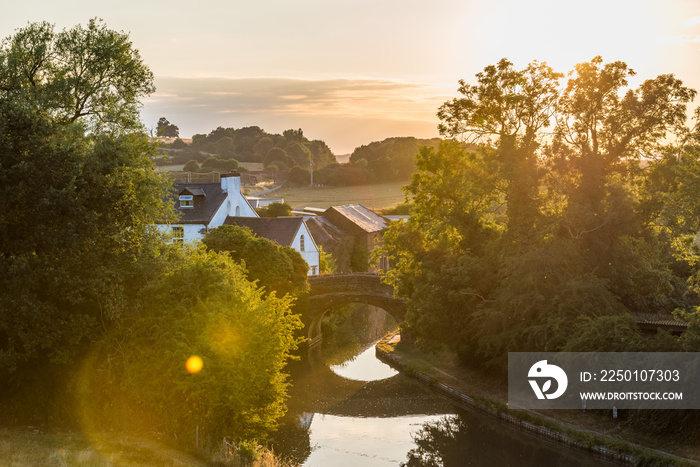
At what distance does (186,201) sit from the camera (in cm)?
4947

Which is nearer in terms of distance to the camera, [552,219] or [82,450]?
[82,450]

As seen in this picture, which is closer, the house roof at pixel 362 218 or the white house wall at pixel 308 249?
the white house wall at pixel 308 249

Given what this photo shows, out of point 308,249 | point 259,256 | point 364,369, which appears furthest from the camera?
point 308,249

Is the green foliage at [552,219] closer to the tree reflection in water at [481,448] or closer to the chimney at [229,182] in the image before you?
the tree reflection in water at [481,448]

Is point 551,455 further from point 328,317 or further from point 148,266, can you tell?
point 328,317

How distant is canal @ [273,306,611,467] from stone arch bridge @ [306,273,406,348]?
4.33 meters

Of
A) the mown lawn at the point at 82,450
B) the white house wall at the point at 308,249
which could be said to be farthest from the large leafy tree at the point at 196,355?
the white house wall at the point at 308,249

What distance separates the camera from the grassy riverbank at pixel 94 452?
17256 mm

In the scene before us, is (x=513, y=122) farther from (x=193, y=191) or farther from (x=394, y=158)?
(x=394, y=158)

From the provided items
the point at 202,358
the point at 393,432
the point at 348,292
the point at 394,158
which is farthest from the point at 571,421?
the point at 394,158

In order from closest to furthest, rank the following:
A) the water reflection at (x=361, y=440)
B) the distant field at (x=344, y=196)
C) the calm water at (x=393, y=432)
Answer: the calm water at (x=393, y=432) < the water reflection at (x=361, y=440) < the distant field at (x=344, y=196)

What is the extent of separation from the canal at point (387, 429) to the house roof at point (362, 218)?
25.4 meters

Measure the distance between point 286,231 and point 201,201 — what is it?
6.99 metres

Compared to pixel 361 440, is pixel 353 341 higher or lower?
lower
